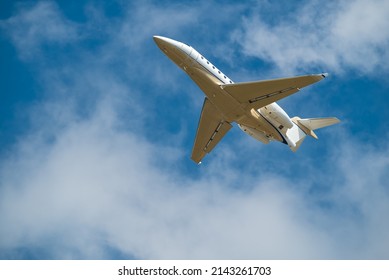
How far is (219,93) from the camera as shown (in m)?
35.2

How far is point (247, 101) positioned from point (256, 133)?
364cm

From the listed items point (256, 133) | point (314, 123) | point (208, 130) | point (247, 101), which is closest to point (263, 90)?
point (247, 101)

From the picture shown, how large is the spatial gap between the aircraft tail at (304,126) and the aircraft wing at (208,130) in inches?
185

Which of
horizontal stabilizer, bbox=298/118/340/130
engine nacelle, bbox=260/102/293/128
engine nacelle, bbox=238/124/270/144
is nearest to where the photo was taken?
engine nacelle, bbox=260/102/293/128

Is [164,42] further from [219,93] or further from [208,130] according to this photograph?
[208,130]

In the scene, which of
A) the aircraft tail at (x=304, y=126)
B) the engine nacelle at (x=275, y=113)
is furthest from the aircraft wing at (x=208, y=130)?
the aircraft tail at (x=304, y=126)

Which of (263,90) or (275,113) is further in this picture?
(275,113)

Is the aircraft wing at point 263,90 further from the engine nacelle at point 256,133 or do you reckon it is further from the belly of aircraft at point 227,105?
the engine nacelle at point 256,133

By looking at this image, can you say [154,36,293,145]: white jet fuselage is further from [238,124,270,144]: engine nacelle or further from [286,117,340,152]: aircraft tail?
[286,117,340,152]: aircraft tail

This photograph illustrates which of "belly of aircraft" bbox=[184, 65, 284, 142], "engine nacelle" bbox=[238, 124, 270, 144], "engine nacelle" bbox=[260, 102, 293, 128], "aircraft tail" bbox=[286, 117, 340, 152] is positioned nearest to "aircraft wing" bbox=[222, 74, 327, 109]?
"belly of aircraft" bbox=[184, 65, 284, 142]

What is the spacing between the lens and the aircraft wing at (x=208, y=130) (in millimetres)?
38375

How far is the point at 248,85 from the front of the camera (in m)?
34.3

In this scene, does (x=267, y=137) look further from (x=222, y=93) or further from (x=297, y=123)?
(x=222, y=93)

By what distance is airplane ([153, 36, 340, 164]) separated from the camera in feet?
112
